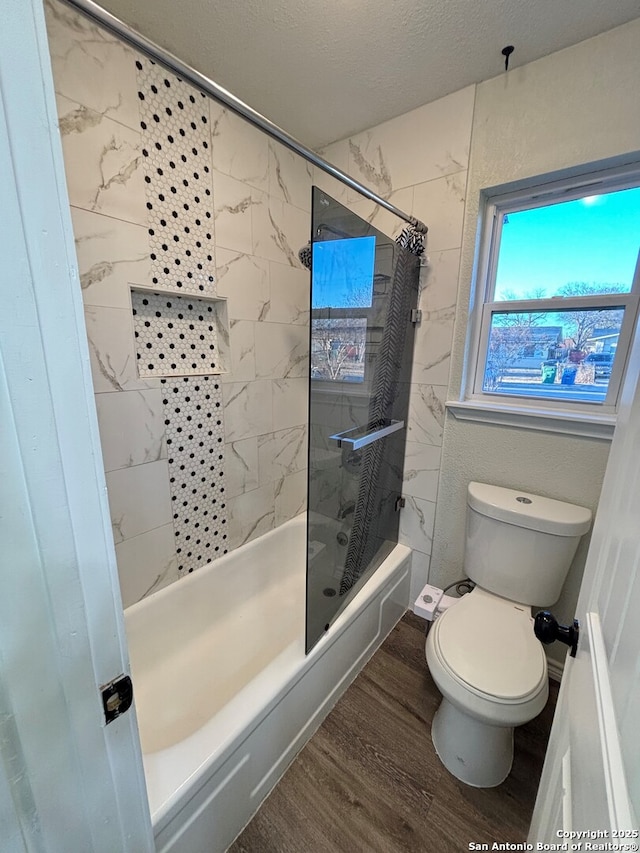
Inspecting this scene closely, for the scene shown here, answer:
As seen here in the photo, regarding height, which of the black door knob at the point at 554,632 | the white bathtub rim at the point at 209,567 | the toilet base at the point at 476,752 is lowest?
the toilet base at the point at 476,752

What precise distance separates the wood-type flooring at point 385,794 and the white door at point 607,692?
0.54m

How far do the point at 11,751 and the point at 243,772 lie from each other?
38.3 inches

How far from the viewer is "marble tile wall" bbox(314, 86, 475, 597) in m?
1.51

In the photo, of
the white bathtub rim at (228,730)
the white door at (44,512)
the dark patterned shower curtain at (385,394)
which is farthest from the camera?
the dark patterned shower curtain at (385,394)

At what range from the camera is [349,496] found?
1539 mm

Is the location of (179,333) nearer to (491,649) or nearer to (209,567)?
(209,567)

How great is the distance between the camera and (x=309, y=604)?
1300 mm

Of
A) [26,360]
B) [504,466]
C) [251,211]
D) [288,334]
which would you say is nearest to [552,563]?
[504,466]

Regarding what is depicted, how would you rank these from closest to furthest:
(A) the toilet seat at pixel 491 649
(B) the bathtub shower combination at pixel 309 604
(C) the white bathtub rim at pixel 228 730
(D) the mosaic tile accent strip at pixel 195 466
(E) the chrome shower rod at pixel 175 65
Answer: (E) the chrome shower rod at pixel 175 65, (C) the white bathtub rim at pixel 228 730, (B) the bathtub shower combination at pixel 309 604, (A) the toilet seat at pixel 491 649, (D) the mosaic tile accent strip at pixel 195 466

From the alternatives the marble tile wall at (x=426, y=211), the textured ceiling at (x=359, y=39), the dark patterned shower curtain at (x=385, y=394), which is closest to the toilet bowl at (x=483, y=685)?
the dark patterned shower curtain at (x=385, y=394)

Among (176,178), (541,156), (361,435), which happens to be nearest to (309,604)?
(361,435)

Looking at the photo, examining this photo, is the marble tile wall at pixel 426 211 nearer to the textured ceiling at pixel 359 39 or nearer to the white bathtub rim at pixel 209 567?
the textured ceiling at pixel 359 39

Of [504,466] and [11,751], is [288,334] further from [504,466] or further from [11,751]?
[11,751]

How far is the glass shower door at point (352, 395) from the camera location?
46.3 inches
